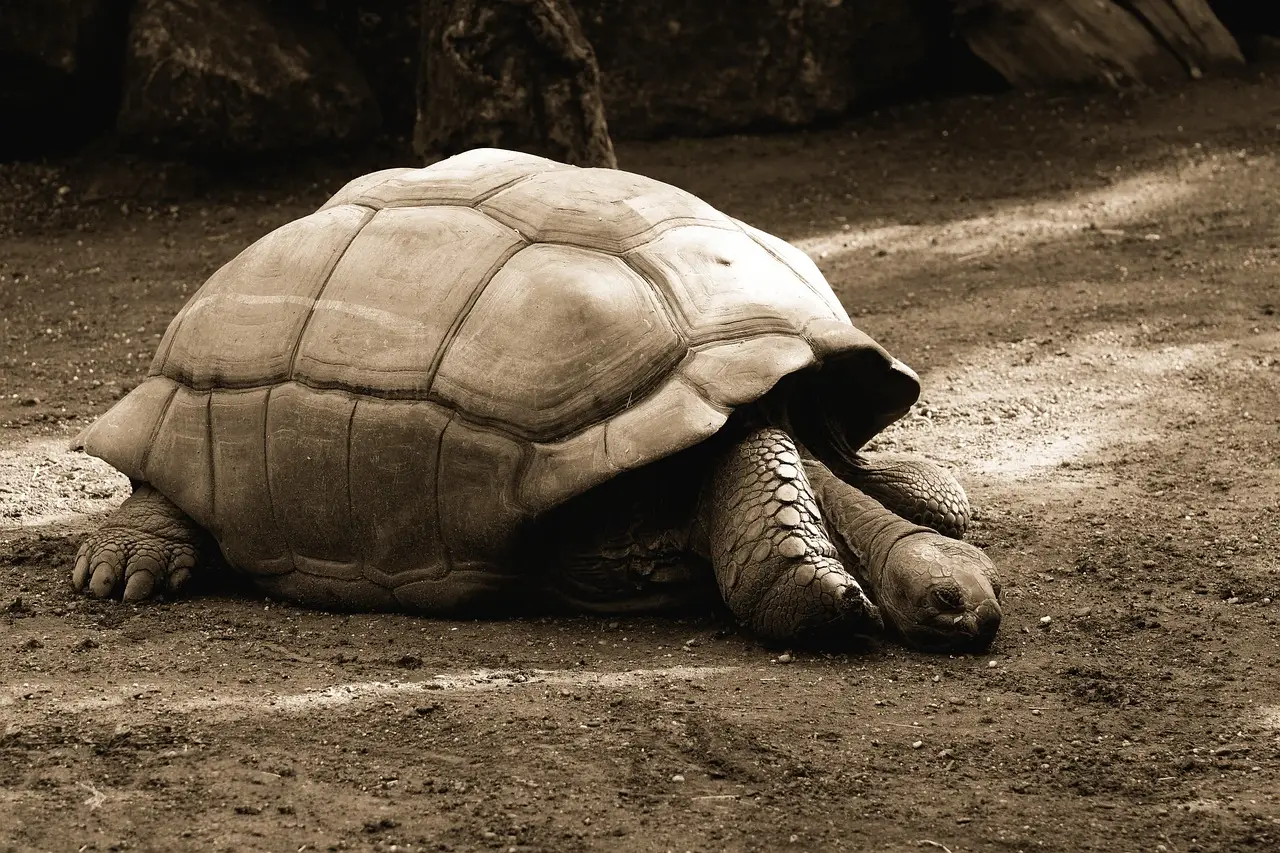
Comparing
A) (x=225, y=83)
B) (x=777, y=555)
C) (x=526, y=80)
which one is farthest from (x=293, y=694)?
(x=225, y=83)

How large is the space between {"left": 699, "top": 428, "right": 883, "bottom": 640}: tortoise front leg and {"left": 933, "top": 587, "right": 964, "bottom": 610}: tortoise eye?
0.49 feet

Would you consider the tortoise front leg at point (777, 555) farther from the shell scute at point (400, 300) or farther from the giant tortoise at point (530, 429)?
the shell scute at point (400, 300)

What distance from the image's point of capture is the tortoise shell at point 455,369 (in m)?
3.36

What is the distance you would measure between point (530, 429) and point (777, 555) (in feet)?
2.09

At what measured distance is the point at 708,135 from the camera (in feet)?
30.8

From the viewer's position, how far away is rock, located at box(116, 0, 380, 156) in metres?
8.33

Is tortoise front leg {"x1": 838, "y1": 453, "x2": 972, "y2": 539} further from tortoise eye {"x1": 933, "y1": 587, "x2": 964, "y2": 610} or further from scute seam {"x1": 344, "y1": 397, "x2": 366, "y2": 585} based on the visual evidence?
scute seam {"x1": 344, "y1": 397, "x2": 366, "y2": 585}

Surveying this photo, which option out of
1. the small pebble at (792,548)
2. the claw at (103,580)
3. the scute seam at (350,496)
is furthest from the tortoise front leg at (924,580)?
the claw at (103,580)

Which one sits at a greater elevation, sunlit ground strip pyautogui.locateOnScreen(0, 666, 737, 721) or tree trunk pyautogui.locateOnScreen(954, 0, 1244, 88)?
tree trunk pyautogui.locateOnScreen(954, 0, 1244, 88)

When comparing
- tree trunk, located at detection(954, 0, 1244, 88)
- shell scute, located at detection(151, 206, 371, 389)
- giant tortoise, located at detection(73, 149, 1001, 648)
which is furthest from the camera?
tree trunk, located at detection(954, 0, 1244, 88)

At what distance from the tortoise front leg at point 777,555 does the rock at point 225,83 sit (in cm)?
591

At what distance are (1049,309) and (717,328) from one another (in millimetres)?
3303

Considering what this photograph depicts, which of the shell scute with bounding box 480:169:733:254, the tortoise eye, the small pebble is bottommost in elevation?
the tortoise eye

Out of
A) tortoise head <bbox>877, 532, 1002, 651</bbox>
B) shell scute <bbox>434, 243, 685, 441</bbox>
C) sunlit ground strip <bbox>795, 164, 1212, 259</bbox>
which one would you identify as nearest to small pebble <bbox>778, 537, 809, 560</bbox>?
tortoise head <bbox>877, 532, 1002, 651</bbox>
